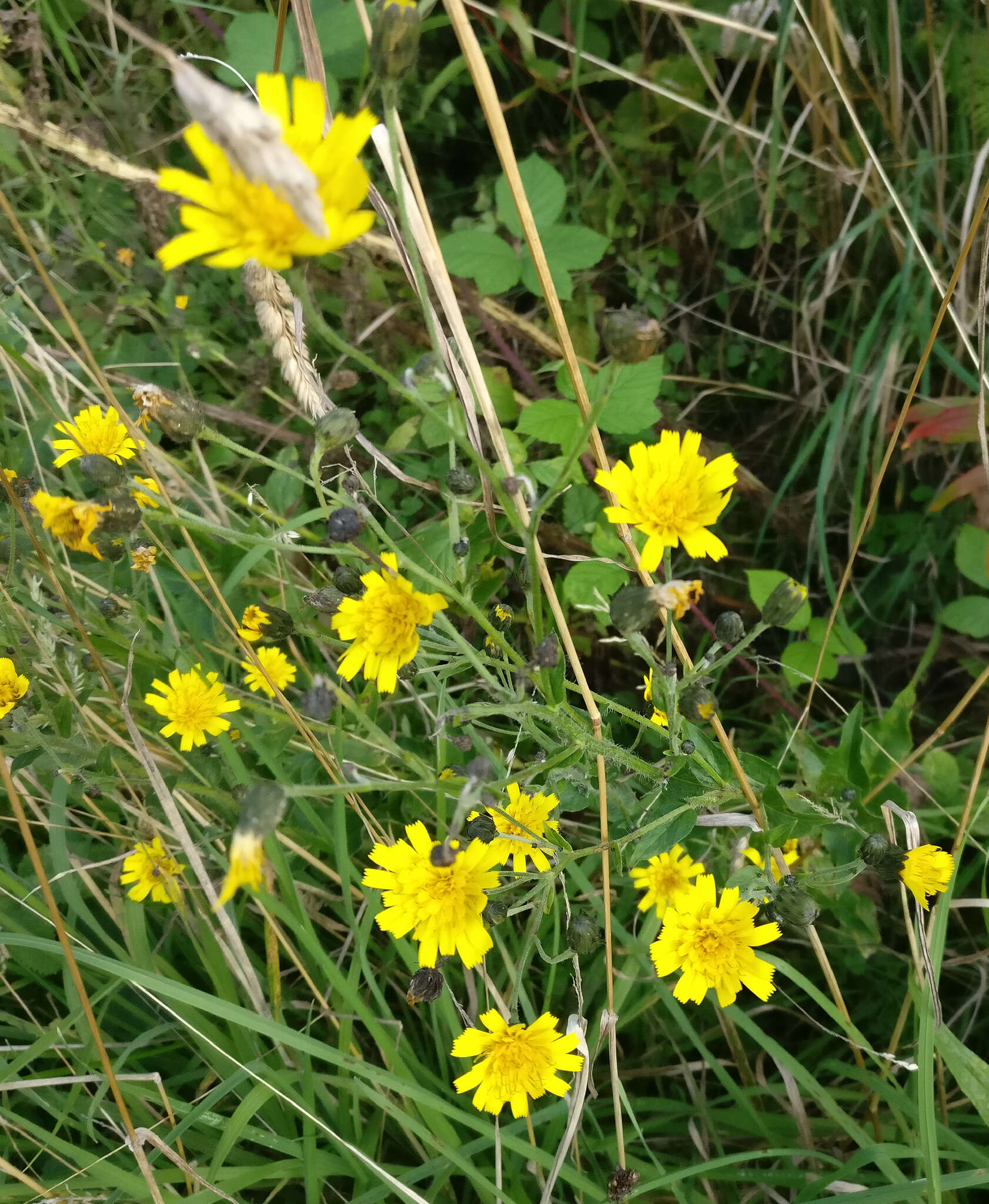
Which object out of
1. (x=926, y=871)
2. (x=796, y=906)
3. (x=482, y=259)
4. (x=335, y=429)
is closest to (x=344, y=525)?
(x=335, y=429)

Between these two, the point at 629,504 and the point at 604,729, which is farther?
the point at 604,729

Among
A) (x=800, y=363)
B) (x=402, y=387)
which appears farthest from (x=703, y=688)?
(x=800, y=363)

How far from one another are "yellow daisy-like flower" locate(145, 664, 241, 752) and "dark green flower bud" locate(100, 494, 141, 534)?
61 centimetres

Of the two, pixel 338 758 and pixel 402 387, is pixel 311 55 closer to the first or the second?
pixel 402 387

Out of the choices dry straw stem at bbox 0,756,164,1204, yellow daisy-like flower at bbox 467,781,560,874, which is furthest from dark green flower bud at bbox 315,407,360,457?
dry straw stem at bbox 0,756,164,1204

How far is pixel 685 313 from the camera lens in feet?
8.80

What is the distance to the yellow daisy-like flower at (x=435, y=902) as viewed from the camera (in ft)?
4.14

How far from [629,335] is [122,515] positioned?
0.75 m

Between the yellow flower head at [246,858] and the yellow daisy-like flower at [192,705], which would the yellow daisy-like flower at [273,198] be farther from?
the yellow daisy-like flower at [192,705]

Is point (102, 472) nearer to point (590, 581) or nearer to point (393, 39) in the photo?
point (393, 39)

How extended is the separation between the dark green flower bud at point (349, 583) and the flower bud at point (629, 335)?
22.2 inches

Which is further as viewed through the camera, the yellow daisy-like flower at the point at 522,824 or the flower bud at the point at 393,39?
the yellow daisy-like flower at the point at 522,824

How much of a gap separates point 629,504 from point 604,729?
1.32ft

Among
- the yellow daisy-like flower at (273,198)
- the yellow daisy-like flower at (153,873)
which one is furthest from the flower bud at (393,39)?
the yellow daisy-like flower at (153,873)
